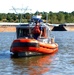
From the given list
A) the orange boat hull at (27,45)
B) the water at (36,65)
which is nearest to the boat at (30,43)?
the orange boat hull at (27,45)

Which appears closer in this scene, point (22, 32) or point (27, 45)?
point (27, 45)

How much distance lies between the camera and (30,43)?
40.0 m

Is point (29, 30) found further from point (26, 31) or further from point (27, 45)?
point (27, 45)

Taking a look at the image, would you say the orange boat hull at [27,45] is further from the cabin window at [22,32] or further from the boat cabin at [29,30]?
the cabin window at [22,32]

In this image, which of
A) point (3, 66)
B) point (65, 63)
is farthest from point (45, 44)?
point (3, 66)

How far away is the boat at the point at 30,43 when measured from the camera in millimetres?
40094

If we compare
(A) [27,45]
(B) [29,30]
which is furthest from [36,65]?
(B) [29,30]

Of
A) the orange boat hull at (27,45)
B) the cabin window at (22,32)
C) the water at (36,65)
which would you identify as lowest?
the water at (36,65)

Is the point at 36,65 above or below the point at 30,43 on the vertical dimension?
below

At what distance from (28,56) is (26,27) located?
3.84 metres

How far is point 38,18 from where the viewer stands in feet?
149

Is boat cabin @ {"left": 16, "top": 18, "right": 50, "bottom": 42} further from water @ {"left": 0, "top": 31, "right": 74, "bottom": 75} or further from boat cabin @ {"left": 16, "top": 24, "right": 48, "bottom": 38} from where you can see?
water @ {"left": 0, "top": 31, "right": 74, "bottom": 75}

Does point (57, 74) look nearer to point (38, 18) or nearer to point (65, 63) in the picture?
point (65, 63)

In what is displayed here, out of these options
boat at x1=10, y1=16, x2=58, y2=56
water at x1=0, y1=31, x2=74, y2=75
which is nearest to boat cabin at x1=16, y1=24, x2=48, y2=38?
boat at x1=10, y1=16, x2=58, y2=56
